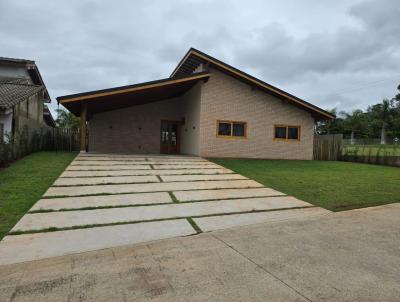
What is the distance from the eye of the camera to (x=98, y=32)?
1827cm

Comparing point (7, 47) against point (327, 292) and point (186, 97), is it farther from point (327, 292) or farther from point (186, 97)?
point (327, 292)

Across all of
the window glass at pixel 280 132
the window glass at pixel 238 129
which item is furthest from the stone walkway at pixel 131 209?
the window glass at pixel 280 132

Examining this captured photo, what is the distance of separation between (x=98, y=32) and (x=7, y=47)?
11558 millimetres

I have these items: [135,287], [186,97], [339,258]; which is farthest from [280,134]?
[135,287]

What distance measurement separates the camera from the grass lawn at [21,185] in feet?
13.7

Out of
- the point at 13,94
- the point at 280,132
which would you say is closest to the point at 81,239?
the point at 13,94

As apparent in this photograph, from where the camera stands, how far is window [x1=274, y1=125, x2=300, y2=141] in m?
14.7

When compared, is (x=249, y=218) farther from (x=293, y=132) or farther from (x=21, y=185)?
(x=293, y=132)

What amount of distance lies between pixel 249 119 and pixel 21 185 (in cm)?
1084

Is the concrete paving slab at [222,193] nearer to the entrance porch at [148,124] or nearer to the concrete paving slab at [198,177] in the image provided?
the concrete paving slab at [198,177]

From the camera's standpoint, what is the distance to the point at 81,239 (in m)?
3.45

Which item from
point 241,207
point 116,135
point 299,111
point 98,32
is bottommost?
point 241,207

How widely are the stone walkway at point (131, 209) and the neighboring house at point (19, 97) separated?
487cm

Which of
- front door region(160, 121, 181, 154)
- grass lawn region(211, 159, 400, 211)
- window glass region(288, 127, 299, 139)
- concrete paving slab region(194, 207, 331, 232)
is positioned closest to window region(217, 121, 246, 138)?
window glass region(288, 127, 299, 139)
